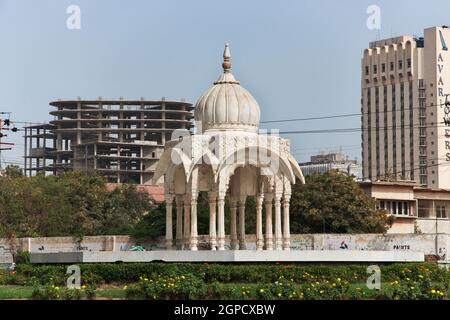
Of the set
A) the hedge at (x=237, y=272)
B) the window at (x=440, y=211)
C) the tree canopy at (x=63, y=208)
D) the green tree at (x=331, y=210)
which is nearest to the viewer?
the hedge at (x=237, y=272)

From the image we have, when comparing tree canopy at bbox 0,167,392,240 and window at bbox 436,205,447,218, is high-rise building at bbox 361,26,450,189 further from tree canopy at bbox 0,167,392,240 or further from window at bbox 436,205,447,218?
tree canopy at bbox 0,167,392,240

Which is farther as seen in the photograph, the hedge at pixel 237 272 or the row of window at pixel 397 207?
the row of window at pixel 397 207

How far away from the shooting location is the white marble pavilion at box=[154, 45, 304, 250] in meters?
40.8

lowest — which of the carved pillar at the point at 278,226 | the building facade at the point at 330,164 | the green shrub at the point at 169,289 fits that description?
the green shrub at the point at 169,289

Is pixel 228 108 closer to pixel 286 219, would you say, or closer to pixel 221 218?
→ pixel 221 218

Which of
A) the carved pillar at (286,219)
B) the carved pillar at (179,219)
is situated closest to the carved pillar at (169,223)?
the carved pillar at (179,219)

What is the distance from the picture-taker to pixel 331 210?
7244 cm

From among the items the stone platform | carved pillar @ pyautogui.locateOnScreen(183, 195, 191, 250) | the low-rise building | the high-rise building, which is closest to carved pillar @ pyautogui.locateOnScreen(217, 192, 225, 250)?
carved pillar @ pyautogui.locateOnScreen(183, 195, 191, 250)

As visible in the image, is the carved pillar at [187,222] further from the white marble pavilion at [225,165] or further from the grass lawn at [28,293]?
the grass lawn at [28,293]

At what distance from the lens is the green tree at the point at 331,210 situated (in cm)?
7219

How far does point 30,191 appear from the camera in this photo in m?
79.2

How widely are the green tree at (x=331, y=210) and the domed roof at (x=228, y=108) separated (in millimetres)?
29974

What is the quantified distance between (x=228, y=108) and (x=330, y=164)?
402 feet
